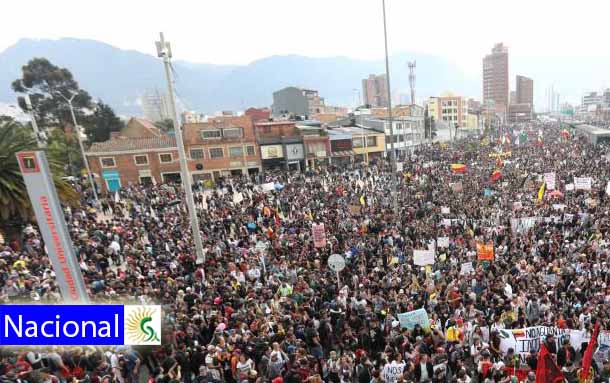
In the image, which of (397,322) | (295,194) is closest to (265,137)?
(295,194)

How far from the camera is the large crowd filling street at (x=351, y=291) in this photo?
7.50m

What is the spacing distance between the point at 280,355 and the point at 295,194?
17813 mm

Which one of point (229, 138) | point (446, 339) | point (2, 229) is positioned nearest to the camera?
point (446, 339)

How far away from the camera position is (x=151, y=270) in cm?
1259

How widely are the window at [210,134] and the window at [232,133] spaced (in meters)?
0.61

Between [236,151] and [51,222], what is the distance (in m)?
33.8

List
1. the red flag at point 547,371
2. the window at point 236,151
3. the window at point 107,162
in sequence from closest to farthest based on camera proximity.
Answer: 1. the red flag at point 547,371
2. the window at point 107,162
3. the window at point 236,151

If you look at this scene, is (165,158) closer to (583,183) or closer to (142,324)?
(142,324)

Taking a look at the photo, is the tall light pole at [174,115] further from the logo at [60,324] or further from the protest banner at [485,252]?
the protest banner at [485,252]

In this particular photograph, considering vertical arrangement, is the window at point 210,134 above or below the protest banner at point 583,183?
above

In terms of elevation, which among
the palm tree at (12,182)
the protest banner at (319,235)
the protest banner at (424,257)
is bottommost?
the protest banner at (424,257)

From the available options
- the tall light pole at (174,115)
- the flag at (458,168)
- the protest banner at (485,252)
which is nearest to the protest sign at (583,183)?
the flag at (458,168)

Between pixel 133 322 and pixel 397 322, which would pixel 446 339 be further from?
pixel 133 322

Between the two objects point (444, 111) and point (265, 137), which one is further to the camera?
point (444, 111)
